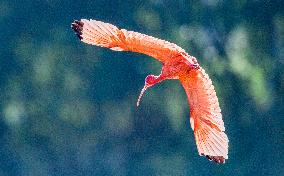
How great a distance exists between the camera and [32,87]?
511 cm

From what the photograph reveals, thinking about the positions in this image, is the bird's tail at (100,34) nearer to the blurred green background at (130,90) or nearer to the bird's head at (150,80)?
the bird's head at (150,80)

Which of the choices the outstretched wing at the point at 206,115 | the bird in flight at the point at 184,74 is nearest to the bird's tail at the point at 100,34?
the bird in flight at the point at 184,74

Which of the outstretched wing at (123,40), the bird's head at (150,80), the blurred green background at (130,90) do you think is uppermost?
the blurred green background at (130,90)

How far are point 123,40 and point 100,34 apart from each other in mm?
64

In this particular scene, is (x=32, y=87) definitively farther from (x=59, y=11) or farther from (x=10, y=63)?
(x=59, y=11)

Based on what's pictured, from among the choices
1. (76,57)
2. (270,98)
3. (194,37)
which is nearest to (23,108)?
(76,57)

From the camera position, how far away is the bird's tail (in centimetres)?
134

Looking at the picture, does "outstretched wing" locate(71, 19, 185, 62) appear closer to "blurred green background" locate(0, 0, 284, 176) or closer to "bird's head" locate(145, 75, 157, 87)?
"bird's head" locate(145, 75, 157, 87)

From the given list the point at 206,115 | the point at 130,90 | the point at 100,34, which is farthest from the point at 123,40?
the point at 130,90

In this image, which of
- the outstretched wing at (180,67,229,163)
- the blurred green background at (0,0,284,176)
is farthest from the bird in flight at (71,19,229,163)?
the blurred green background at (0,0,284,176)

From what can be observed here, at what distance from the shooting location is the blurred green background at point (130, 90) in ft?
16.4

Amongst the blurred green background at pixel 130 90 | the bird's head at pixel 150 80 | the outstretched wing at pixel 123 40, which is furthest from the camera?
the blurred green background at pixel 130 90

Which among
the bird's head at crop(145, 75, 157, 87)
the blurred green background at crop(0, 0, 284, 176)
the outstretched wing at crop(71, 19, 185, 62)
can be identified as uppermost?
the blurred green background at crop(0, 0, 284, 176)

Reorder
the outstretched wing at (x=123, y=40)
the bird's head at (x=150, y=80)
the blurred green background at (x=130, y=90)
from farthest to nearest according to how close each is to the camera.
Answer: the blurred green background at (x=130, y=90), the bird's head at (x=150, y=80), the outstretched wing at (x=123, y=40)
